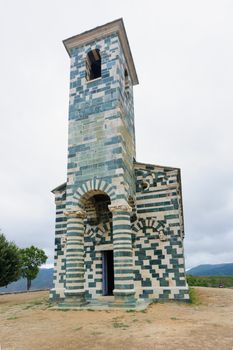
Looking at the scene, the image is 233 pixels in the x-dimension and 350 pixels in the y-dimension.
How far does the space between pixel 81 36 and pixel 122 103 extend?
5.25 meters

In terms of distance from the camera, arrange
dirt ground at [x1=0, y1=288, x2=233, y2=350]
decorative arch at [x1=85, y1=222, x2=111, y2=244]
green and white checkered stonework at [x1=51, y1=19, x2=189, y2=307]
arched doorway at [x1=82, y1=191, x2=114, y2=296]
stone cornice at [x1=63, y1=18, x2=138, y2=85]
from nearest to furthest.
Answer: dirt ground at [x1=0, y1=288, x2=233, y2=350]
green and white checkered stonework at [x1=51, y1=19, x2=189, y2=307]
arched doorway at [x1=82, y1=191, x2=114, y2=296]
decorative arch at [x1=85, y1=222, x2=111, y2=244]
stone cornice at [x1=63, y1=18, x2=138, y2=85]

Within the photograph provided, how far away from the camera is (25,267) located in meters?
26.6

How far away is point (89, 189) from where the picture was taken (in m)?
13.1

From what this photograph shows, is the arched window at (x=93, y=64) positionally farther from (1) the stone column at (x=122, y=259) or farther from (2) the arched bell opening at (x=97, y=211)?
(1) the stone column at (x=122, y=259)

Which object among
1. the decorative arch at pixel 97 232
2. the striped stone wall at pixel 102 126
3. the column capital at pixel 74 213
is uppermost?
the striped stone wall at pixel 102 126

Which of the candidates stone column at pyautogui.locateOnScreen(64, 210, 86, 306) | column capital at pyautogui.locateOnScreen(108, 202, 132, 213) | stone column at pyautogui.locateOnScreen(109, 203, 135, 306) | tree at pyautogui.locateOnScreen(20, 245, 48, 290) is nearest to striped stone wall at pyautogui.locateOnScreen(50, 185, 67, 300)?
stone column at pyautogui.locateOnScreen(64, 210, 86, 306)

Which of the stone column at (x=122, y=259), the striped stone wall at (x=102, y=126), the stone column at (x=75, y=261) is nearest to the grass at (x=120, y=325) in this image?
the stone column at (x=122, y=259)

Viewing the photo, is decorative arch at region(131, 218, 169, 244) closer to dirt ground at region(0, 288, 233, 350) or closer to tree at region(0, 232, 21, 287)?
dirt ground at region(0, 288, 233, 350)

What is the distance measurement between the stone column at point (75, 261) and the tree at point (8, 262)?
654cm

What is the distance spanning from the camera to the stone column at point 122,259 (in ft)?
35.8

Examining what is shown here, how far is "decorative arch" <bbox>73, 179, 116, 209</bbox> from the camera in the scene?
42.2 feet

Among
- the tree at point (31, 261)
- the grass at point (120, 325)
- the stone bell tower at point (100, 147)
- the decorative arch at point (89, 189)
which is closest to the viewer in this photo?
the grass at point (120, 325)

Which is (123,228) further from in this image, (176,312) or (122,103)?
(122,103)

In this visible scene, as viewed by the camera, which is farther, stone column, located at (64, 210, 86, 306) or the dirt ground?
stone column, located at (64, 210, 86, 306)
